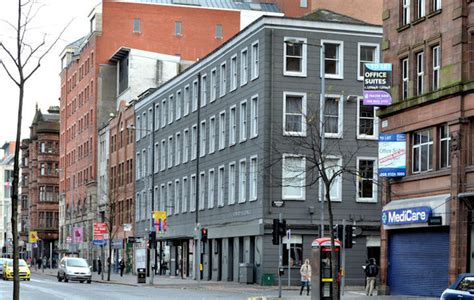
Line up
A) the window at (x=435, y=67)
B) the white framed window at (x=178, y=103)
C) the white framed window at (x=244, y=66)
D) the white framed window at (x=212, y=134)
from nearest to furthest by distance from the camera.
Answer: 1. the window at (x=435, y=67)
2. the white framed window at (x=244, y=66)
3. the white framed window at (x=212, y=134)
4. the white framed window at (x=178, y=103)

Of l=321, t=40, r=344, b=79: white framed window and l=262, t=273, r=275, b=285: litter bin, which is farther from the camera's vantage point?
l=321, t=40, r=344, b=79: white framed window

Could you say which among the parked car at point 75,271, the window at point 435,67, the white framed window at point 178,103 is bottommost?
the parked car at point 75,271

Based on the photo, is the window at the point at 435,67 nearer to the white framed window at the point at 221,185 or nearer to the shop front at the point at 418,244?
the shop front at the point at 418,244

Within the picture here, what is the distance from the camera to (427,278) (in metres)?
40.7

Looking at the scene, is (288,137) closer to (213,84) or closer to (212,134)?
(212,134)

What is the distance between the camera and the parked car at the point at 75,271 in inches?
2618

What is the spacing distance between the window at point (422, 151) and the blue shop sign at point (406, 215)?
171 cm

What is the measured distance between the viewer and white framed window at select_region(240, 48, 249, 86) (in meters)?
61.9

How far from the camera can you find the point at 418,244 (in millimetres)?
41406

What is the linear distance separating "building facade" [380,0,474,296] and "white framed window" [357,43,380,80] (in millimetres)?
15803

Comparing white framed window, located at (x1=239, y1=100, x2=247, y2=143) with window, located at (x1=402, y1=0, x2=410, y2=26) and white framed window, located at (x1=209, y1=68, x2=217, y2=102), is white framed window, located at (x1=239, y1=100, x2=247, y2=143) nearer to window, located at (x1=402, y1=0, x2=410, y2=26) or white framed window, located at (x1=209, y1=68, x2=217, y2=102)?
white framed window, located at (x1=209, y1=68, x2=217, y2=102)

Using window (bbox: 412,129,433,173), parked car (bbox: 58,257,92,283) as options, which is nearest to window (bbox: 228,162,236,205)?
parked car (bbox: 58,257,92,283)

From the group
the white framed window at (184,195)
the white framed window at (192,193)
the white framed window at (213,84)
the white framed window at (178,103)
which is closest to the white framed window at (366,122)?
the white framed window at (213,84)

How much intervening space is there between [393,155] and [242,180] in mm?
20331
